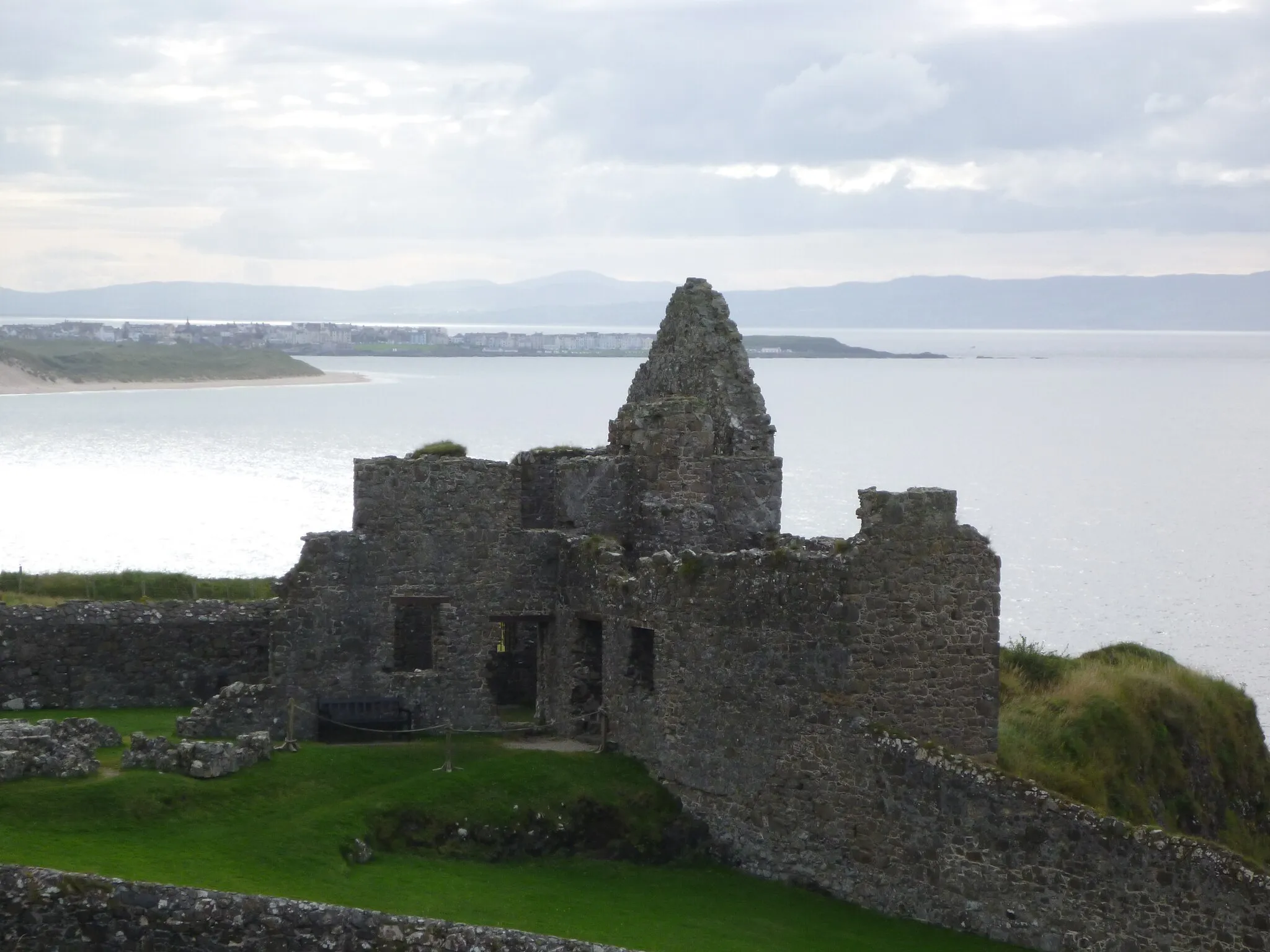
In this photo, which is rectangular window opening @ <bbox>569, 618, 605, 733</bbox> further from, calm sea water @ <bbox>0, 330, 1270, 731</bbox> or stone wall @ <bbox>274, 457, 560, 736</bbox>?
calm sea water @ <bbox>0, 330, 1270, 731</bbox>

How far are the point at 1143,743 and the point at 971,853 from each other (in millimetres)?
7111

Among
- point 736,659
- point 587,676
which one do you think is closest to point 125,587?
point 587,676

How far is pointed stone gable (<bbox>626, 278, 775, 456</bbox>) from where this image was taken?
27031mm

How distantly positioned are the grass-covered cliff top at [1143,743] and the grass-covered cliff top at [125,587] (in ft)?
47.6

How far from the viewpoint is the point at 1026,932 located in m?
19.0

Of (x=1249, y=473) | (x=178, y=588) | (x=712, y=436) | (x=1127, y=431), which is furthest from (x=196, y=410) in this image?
(x=712, y=436)

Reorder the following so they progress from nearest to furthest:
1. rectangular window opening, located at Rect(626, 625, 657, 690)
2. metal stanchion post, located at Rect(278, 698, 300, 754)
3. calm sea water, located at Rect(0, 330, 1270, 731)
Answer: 1. metal stanchion post, located at Rect(278, 698, 300, 754)
2. rectangular window opening, located at Rect(626, 625, 657, 690)
3. calm sea water, located at Rect(0, 330, 1270, 731)

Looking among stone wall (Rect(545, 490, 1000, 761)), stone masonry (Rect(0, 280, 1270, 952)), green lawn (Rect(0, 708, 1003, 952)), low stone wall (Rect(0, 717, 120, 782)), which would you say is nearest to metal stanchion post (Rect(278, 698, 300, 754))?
green lawn (Rect(0, 708, 1003, 952))

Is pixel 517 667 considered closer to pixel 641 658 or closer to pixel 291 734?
pixel 641 658

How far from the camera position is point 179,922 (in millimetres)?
16922

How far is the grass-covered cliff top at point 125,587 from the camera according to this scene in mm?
34250

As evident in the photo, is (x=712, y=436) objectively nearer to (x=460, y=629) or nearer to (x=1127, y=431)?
(x=460, y=629)

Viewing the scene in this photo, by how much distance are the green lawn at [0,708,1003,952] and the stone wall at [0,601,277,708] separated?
425cm

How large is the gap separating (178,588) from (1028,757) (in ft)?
60.1
